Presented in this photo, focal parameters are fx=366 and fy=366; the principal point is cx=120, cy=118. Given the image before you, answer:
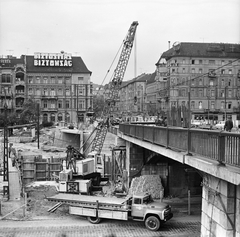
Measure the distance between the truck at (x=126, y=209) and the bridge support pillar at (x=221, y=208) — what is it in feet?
25.1

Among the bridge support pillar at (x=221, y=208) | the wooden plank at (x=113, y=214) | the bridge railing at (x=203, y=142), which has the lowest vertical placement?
the wooden plank at (x=113, y=214)

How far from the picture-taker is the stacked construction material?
3216cm

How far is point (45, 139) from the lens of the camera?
81312 mm

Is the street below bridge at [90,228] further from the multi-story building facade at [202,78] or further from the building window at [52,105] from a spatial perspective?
the building window at [52,105]

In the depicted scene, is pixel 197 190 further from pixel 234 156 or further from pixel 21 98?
pixel 21 98

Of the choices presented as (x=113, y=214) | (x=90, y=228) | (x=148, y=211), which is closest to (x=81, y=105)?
(x=113, y=214)

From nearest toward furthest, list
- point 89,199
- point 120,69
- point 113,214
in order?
point 113,214 < point 89,199 < point 120,69

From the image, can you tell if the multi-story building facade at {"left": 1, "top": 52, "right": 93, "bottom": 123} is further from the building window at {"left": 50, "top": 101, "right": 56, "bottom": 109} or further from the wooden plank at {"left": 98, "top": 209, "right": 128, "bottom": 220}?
the wooden plank at {"left": 98, "top": 209, "right": 128, "bottom": 220}

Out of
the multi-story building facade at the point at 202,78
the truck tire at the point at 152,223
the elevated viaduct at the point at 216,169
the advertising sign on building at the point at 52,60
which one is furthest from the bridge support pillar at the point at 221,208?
the advertising sign on building at the point at 52,60

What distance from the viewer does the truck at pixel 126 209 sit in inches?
925

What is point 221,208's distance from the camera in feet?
47.3

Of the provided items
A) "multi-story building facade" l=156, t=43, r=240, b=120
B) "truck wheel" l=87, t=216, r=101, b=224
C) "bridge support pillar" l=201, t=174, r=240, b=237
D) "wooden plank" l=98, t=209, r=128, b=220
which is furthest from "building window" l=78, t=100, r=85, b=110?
"bridge support pillar" l=201, t=174, r=240, b=237

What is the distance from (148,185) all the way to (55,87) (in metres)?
86.9

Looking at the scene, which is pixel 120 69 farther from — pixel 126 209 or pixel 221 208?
pixel 221 208
